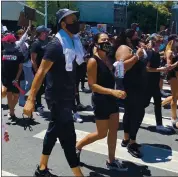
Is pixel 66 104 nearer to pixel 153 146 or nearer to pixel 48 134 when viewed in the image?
pixel 48 134

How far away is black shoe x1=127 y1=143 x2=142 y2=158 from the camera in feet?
16.4

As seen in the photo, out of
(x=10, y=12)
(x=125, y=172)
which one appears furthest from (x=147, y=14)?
(x=125, y=172)

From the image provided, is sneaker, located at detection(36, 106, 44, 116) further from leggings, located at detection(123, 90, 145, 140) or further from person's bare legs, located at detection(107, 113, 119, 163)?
person's bare legs, located at detection(107, 113, 119, 163)

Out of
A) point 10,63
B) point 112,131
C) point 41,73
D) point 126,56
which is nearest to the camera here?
point 41,73

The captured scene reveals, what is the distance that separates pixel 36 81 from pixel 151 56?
8.68 ft

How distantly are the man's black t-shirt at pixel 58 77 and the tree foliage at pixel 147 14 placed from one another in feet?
163

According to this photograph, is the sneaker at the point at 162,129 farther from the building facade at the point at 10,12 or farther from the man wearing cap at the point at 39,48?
the building facade at the point at 10,12

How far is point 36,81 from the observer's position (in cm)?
374

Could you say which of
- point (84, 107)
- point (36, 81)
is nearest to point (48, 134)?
point (36, 81)

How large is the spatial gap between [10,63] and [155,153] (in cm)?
313

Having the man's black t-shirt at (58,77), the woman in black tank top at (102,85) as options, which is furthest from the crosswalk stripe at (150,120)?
the man's black t-shirt at (58,77)

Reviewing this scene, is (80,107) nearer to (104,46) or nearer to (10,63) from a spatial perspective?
(10,63)

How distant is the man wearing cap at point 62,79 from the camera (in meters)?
3.71

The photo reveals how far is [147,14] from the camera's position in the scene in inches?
2153
